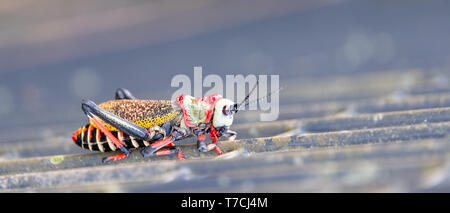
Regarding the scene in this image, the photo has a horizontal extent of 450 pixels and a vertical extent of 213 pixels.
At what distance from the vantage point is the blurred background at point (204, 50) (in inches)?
104

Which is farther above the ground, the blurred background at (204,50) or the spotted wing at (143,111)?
the blurred background at (204,50)

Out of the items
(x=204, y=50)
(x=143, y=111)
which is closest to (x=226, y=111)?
(x=143, y=111)

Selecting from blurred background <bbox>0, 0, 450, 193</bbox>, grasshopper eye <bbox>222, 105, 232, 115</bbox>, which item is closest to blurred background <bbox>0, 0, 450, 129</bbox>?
blurred background <bbox>0, 0, 450, 193</bbox>

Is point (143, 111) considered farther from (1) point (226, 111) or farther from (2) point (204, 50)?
(2) point (204, 50)

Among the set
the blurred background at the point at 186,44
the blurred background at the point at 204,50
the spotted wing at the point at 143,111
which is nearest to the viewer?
the spotted wing at the point at 143,111

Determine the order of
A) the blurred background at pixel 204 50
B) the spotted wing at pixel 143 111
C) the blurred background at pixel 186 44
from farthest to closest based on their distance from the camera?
the blurred background at pixel 186 44, the blurred background at pixel 204 50, the spotted wing at pixel 143 111

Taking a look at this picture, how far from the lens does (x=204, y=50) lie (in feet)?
13.4

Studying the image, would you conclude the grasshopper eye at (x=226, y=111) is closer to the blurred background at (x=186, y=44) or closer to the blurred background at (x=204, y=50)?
the blurred background at (x=204, y=50)

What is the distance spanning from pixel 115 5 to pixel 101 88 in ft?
7.90

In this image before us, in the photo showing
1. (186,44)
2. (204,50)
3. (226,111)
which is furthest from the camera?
(186,44)

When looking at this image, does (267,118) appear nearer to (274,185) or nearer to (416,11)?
(274,185)

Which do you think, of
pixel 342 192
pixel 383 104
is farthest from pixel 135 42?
pixel 342 192

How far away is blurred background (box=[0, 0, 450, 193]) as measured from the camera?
2645 millimetres

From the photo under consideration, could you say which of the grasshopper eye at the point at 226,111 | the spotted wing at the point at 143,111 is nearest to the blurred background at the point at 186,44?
the spotted wing at the point at 143,111
